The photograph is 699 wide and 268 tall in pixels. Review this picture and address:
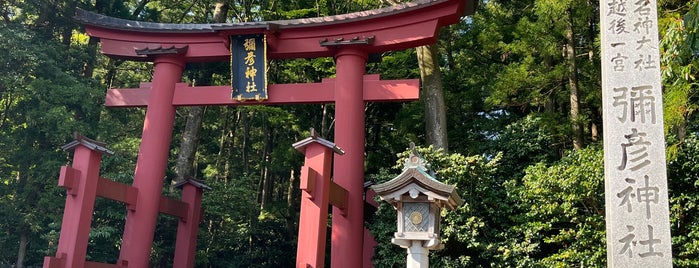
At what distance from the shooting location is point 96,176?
865 centimetres

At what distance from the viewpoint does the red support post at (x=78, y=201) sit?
8156 millimetres

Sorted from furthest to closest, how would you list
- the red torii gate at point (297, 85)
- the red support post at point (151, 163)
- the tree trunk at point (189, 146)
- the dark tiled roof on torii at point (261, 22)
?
the tree trunk at point (189, 146), the dark tiled roof on torii at point (261, 22), the red support post at point (151, 163), the red torii gate at point (297, 85)

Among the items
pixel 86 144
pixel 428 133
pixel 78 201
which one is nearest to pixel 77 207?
pixel 78 201

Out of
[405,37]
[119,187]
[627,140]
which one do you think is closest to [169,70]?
[119,187]

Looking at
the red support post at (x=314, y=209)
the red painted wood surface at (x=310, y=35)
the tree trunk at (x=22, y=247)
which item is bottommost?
the tree trunk at (x=22, y=247)

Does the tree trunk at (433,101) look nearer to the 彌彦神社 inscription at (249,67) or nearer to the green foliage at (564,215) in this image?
the green foliage at (564,215)

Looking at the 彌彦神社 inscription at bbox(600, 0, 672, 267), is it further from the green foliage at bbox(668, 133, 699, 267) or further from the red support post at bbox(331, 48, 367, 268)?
the red support post at bbox(331, 48, 367, 268)

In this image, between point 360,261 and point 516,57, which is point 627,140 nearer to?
point 360,261

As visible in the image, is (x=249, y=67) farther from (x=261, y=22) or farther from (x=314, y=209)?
(x=314, y=209)

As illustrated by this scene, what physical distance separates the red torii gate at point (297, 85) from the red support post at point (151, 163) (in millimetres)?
17

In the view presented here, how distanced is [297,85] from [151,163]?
2961mm

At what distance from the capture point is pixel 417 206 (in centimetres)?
674

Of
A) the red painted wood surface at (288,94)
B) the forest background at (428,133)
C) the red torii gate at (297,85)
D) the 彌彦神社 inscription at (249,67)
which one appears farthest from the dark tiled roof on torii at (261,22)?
the forest background at (428,133)

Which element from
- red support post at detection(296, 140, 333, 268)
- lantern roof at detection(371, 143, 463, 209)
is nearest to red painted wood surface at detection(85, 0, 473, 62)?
red support post at detection(296, 140, 333, 268)
